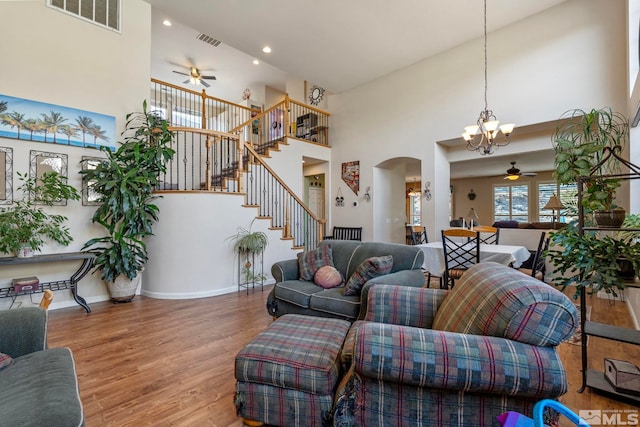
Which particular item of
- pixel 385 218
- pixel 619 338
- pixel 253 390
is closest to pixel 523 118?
pixel 385 218

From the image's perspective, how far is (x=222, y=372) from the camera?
7.39 feet

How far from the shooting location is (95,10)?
408cm

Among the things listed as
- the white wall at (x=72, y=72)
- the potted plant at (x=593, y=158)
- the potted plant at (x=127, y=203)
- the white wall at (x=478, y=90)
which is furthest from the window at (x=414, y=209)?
the white wall at (x=72, y=72)

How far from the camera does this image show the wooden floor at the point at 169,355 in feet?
5.98

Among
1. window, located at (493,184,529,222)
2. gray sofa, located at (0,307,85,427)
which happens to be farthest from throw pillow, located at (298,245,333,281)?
window, located at (493,184,529,222)

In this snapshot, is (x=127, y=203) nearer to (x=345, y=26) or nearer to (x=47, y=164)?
(x=47, y=164)

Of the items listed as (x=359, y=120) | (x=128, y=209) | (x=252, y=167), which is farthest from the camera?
(x=359, y=120)

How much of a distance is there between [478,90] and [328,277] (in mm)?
4620

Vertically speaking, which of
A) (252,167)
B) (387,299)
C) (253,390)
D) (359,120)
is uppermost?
(359,120)

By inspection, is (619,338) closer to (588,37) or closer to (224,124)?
(588,37)

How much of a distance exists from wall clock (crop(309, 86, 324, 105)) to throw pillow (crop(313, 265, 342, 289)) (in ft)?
21.3

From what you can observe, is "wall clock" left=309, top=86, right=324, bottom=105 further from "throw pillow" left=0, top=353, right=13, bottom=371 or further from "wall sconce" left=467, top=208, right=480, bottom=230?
"throw pillow" left=0, top=353, right=13, bottom=371

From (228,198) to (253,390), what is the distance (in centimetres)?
335

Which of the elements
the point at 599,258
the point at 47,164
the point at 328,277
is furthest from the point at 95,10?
the point at 599,258
